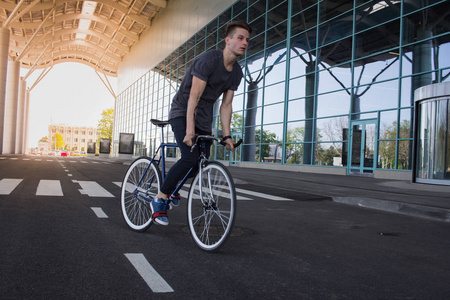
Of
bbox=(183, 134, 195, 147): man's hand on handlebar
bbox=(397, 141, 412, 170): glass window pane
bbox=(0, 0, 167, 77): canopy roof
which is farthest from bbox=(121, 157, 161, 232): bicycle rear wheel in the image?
bbox=(0, 0, 167, 77): canopy roof

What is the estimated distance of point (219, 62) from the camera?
11.3ft

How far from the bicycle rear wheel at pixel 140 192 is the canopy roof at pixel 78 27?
34743 mm

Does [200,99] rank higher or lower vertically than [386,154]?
higher

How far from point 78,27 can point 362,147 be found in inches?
1931

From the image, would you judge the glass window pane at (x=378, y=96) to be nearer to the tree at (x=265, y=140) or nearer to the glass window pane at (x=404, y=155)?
the glass window pane at (x=404, y=155)

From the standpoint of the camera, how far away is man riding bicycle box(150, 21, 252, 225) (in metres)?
3.39

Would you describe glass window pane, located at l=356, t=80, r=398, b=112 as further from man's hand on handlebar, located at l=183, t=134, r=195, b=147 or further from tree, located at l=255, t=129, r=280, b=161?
man's hand on handlebar, located at l=183, t=134, r=195, b=147

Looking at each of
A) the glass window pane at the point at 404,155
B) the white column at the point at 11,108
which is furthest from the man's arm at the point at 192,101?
the white column at the point at 11,108

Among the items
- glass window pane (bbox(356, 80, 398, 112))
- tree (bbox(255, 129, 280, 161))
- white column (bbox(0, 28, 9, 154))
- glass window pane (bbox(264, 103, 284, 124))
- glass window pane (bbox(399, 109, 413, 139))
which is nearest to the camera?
glass window pane (bbox(399, 109, 413, 139))

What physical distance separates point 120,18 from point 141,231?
4832 cm

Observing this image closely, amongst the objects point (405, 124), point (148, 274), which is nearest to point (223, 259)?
point (148, 274)

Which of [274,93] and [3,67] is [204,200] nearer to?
[274,93]

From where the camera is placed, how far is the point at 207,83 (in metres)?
3.54

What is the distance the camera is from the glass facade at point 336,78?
47.4 feet
